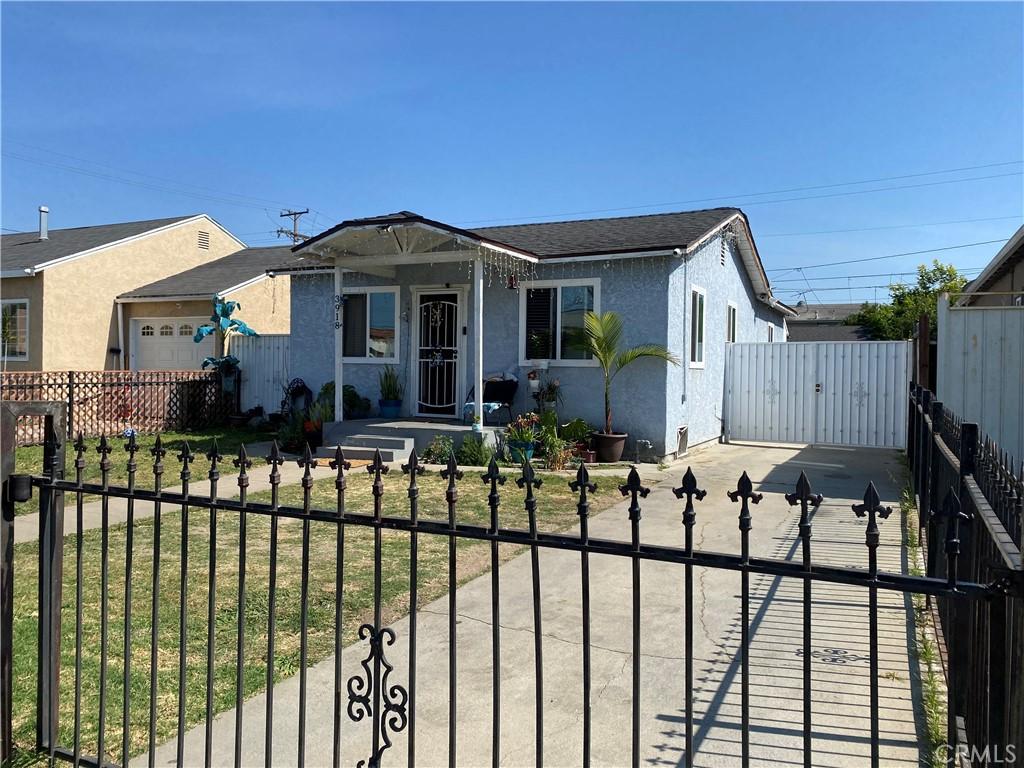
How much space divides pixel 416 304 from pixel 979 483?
1139cm

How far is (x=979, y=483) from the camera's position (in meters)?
3.30

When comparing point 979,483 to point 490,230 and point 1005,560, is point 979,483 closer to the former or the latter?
point 1005,560

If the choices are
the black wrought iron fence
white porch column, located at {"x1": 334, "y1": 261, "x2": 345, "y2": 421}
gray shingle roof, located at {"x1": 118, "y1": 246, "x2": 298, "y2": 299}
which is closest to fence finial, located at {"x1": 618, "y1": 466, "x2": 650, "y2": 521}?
the black wrought iron fence

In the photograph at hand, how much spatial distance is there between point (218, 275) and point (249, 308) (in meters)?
1.87

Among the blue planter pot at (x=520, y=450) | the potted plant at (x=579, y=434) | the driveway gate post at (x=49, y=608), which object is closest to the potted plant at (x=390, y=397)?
the blue planter pot at (x=520, y=450)

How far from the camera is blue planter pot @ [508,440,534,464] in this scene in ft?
36.8

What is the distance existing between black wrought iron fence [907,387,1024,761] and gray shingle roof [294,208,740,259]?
8509 mm

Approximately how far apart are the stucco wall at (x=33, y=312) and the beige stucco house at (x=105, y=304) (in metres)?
0.03

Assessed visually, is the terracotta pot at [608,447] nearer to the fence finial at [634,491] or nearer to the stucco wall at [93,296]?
the fence finial at [634,491]

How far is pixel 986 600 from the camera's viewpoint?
5.79 feet

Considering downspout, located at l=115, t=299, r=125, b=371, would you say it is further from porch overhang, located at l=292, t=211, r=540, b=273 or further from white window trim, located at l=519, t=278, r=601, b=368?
white window trim, located at l=519, t=278, r=601, b=368

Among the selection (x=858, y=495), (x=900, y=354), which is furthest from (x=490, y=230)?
(x=858, y=495)

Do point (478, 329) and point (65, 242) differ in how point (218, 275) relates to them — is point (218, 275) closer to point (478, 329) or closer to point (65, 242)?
point (65, 242)

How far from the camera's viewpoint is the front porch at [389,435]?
1156 centimetres
